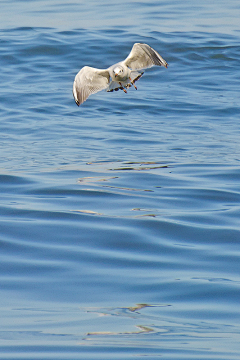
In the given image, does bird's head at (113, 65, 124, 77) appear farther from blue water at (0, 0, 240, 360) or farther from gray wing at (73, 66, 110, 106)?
blue water at (0, 0, 240, 360)

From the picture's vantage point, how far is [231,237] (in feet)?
20.5

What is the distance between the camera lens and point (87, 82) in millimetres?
9992

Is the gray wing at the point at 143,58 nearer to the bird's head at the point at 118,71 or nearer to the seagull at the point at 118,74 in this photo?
the seagull at the point at 118,74

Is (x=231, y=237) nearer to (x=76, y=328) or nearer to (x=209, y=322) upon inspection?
(x=209, y=322)

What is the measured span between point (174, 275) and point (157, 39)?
14875mm

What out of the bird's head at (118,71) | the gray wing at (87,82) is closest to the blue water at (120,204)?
the gray wing at (87,82)

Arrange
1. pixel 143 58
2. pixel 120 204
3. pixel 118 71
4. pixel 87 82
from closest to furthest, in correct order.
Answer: pixel 120 204, pixel 118 71, pixel 143 58, pixel 87 82

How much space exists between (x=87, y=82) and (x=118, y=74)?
2.85 ft

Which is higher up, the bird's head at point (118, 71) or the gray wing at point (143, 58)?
the gray wing at point (143, 58)

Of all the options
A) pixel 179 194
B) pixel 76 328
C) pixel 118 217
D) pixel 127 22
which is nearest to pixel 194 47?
pixel 127 22

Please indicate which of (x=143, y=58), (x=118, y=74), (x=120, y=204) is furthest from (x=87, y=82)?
(x=120, y=204)

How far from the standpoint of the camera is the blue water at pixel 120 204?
4078mm

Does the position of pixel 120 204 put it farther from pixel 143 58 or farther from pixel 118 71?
pixel 143 58

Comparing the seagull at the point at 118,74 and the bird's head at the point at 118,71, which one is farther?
the seagull at the point at 118,74
